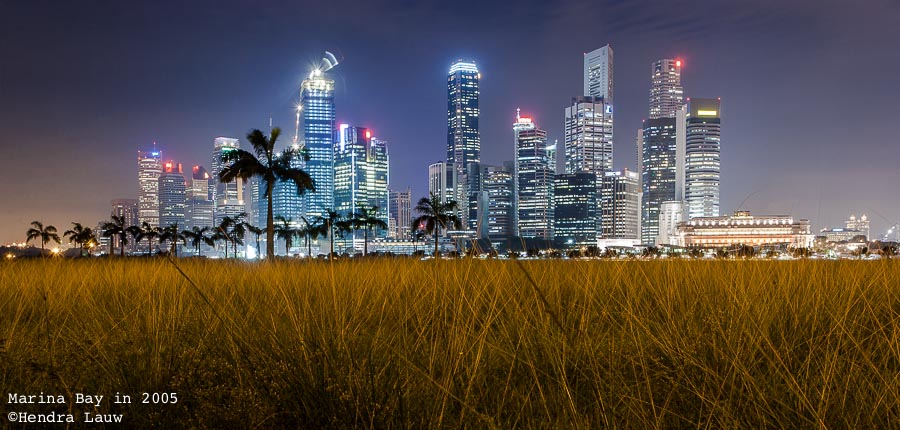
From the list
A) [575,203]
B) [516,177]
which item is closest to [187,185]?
[516,177]

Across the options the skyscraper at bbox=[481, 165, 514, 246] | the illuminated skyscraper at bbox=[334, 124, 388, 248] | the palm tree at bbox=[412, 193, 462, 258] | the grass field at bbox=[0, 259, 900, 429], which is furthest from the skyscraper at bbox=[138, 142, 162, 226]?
the grass field at bbox=[0, 259, 900, 429]

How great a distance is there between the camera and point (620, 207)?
595 feet

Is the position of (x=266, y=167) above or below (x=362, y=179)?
below

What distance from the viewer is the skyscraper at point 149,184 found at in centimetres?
17502

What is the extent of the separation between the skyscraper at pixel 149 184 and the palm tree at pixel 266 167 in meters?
171

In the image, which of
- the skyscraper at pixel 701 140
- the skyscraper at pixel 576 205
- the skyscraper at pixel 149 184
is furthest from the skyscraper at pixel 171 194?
the skyscraper at pixel 701 140

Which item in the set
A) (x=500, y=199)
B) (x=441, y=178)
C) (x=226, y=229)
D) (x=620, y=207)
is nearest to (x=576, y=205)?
(x=500, y=199)

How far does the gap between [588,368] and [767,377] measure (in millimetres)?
981

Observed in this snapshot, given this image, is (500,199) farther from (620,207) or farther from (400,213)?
(620,207)

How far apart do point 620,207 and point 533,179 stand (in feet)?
146

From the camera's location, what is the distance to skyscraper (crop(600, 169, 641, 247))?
174 meters

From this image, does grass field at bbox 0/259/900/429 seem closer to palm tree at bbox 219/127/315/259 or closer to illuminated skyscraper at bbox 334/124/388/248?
palm tree at bbox 219/127/315/259

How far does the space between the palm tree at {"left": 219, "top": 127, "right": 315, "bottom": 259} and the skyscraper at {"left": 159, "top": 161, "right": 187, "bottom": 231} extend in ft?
572

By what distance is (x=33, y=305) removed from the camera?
15.6 feet
